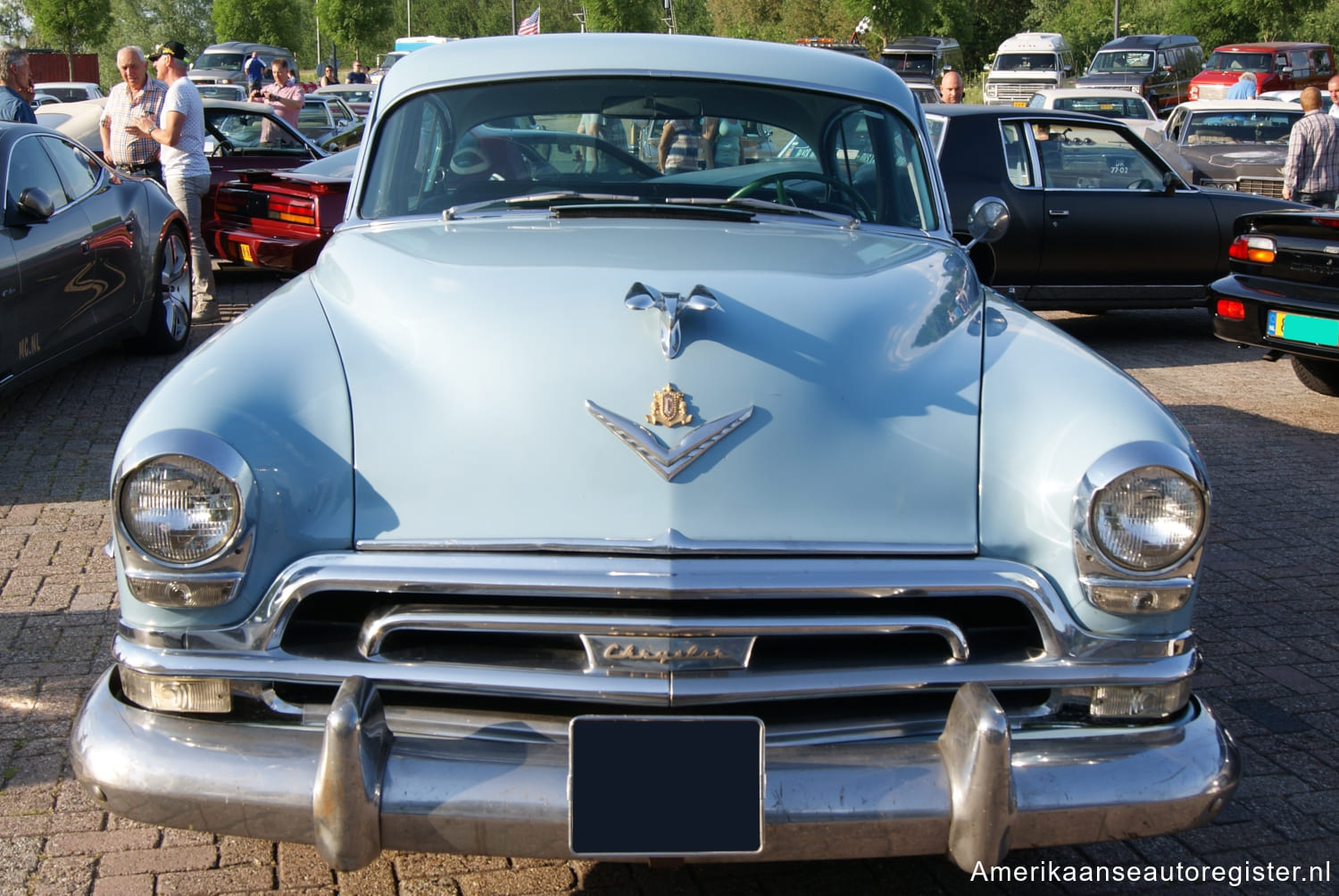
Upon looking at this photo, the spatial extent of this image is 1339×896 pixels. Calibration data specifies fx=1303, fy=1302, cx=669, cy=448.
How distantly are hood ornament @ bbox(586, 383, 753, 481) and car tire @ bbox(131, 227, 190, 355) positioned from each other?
21.3 feet

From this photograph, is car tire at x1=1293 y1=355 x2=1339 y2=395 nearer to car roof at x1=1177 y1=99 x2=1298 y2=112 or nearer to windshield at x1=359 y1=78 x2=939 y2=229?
windshield at x1=359 y1=78 x2=939 y2=229

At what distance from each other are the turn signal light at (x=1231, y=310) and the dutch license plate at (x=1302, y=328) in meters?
0.18

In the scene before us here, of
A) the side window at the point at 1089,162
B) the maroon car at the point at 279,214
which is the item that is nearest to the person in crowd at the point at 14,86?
the maroon car at the point at 279,214

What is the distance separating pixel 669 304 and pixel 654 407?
285 mm

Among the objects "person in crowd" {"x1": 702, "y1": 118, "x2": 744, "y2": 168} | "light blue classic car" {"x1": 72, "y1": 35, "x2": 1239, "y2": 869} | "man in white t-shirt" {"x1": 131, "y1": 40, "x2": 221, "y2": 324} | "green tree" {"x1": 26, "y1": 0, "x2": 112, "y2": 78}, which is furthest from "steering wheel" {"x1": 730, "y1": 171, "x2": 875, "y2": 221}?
"green tree" {"x1": 26, "y1": 0, "x2": 112, "y2": 78}

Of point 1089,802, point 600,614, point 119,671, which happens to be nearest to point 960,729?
point 1089,802

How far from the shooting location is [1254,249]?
7.55m

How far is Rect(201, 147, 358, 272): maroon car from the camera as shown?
964cm

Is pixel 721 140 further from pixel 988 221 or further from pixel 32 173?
pixel 32 173

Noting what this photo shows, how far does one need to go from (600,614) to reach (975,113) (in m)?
7.79

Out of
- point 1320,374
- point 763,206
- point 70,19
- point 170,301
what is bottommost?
point 1320,374

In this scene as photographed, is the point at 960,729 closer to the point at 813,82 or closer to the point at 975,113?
the point at 813,82

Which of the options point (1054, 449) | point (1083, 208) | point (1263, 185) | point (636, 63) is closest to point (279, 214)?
point (1083, 208)

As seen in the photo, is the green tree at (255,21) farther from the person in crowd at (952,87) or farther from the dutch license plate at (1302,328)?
the dutch license plate at (1302,328)
